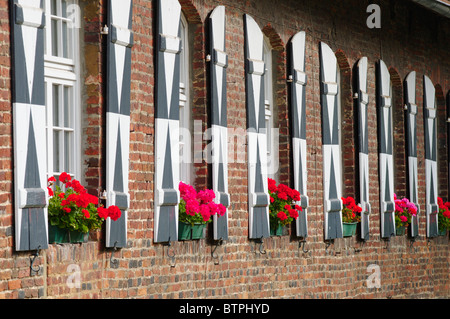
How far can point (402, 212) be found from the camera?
15.5m

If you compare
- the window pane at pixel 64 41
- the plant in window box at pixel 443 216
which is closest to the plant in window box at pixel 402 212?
the plant in window box at pixel 443 216

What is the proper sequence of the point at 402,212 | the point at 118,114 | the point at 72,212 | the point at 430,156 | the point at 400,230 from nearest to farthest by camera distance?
1. the point at 72,212
2. the point at 118,114
3. the point at 402,212
4. the point at 400,230
5. the point at 430,156

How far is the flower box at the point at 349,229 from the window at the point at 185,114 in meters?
3.76

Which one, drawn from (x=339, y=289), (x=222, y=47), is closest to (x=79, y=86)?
(x=222, y=47)

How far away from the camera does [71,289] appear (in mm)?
8727

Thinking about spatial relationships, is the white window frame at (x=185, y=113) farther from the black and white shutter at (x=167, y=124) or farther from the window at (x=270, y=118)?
the window at (x=270, y=118)

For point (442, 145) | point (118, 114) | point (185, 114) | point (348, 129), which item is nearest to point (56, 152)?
point (118, 114)

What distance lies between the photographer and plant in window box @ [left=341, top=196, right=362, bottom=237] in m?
13.9

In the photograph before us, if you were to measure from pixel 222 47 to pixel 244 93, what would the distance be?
749 mm

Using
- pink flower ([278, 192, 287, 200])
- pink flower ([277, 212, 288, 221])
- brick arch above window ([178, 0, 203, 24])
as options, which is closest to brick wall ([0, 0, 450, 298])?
brick arch above window ([178, 0, 203, 24])

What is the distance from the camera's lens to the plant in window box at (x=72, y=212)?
8.41 metres

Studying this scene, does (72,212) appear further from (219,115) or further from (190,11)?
(190,11)

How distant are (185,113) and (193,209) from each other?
1.09 metres

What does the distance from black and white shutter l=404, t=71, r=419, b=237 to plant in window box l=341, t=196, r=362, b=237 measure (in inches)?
81.1
